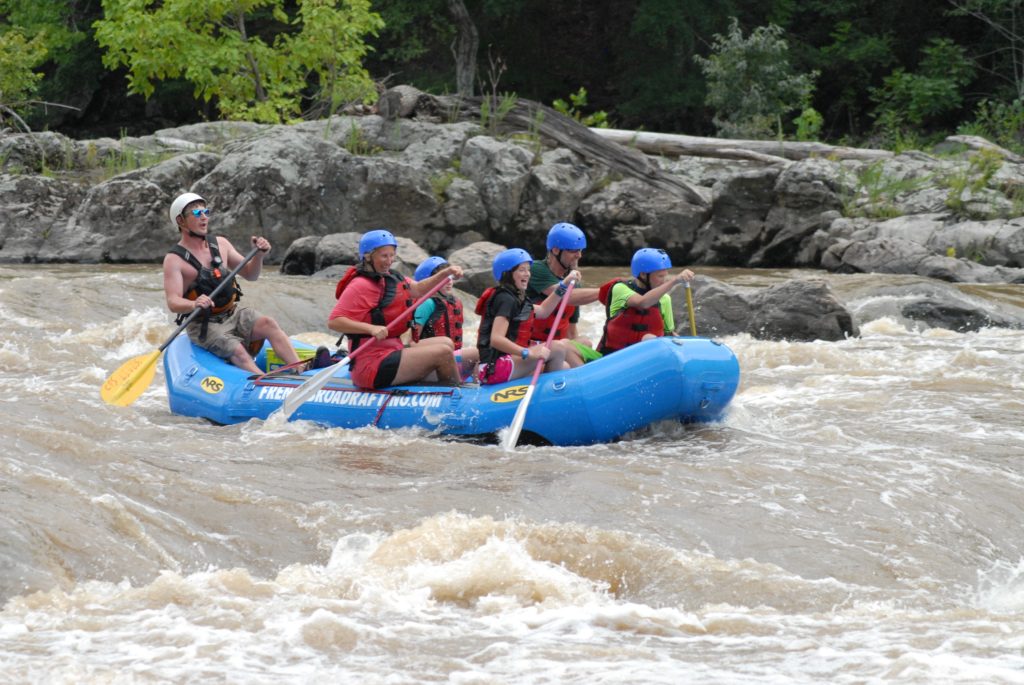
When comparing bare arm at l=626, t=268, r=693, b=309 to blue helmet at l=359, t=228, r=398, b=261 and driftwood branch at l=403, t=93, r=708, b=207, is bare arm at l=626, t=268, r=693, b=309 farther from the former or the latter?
driftwood branch at l=403, t=93, r=708, b=207

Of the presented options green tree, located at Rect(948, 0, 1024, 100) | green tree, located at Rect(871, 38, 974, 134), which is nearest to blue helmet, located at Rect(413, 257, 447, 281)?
green tree, located at Rect(871, 38, 974, 134)

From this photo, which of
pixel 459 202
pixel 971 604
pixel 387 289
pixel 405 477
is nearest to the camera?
pixel 971 604

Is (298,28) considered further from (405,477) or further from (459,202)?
(405,477)

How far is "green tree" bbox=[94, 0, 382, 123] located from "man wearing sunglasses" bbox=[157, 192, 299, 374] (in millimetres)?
10560

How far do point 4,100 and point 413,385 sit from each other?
15.2 meters

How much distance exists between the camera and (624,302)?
22.8 feet

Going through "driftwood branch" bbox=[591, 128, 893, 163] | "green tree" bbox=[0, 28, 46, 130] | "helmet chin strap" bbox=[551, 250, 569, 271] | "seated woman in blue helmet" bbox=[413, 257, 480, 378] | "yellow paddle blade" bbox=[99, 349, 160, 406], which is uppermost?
"green tree" bbox=[0, 28, 46, 130]

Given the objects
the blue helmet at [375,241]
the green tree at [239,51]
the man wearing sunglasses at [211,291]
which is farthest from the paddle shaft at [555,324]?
the green tree at [239,51]

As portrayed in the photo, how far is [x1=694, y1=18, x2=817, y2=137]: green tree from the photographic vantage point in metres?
19.4

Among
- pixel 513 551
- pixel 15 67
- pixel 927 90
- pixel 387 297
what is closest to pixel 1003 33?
pixel 927 90

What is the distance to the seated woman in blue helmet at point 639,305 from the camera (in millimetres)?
6902

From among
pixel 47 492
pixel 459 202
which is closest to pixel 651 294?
pixel 47 492

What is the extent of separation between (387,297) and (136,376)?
1.56 meters

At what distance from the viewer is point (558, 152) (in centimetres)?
1633
